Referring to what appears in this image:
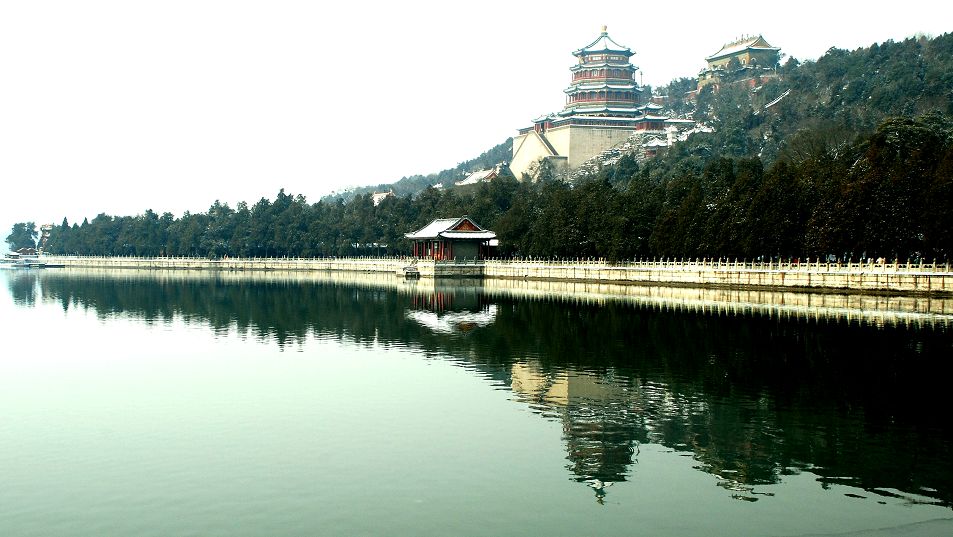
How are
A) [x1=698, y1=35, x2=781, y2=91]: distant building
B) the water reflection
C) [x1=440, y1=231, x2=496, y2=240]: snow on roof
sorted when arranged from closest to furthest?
the water reflection → [x1=440, y1=231, x2=496, y2=240]: snow on roof → [x1=698, y1=35, x2=781, y2=91]: distant building

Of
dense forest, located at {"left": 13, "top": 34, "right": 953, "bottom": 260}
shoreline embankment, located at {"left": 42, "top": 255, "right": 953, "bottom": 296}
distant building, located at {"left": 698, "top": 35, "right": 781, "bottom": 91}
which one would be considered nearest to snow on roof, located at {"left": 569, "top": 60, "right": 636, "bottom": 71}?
dense forest, located at {"left": 13, "top": 34, "right": 953, "bottom": 260}

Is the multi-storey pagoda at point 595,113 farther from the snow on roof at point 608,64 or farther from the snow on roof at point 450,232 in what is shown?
the snow on roof at point 450,232

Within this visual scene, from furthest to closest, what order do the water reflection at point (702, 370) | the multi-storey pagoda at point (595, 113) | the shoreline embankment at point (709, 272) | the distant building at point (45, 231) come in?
the distant building at point (45, 231)
the multi-storey pagoda at point (595, 113)
the shoreline embankment at point (709, 272)
the water reflection at point (702, 370)

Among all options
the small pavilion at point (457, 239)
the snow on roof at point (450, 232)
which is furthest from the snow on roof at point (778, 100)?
the snow on roof at point (450, 232)

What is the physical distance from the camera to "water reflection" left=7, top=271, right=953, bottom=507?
17.1 meters

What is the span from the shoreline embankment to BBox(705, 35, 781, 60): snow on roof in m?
75.2

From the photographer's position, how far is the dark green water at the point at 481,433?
14188mm

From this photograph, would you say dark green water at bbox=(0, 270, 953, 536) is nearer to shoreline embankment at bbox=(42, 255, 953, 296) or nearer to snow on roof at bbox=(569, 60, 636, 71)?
shoreline embankment at bbox=(42, 255, 953, 296)

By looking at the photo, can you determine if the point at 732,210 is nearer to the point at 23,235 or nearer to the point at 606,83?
the point at 606,83

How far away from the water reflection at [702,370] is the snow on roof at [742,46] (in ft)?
361

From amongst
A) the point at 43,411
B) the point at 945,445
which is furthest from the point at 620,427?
the point at 43,411

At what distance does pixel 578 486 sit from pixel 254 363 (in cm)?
1611

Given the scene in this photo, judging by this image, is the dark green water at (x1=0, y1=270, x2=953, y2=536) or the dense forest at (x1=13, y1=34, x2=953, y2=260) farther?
the dense forest at (x1=13, y1=34, x2=953, y2=260)

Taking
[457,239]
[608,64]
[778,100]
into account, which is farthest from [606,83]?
[457,239]
